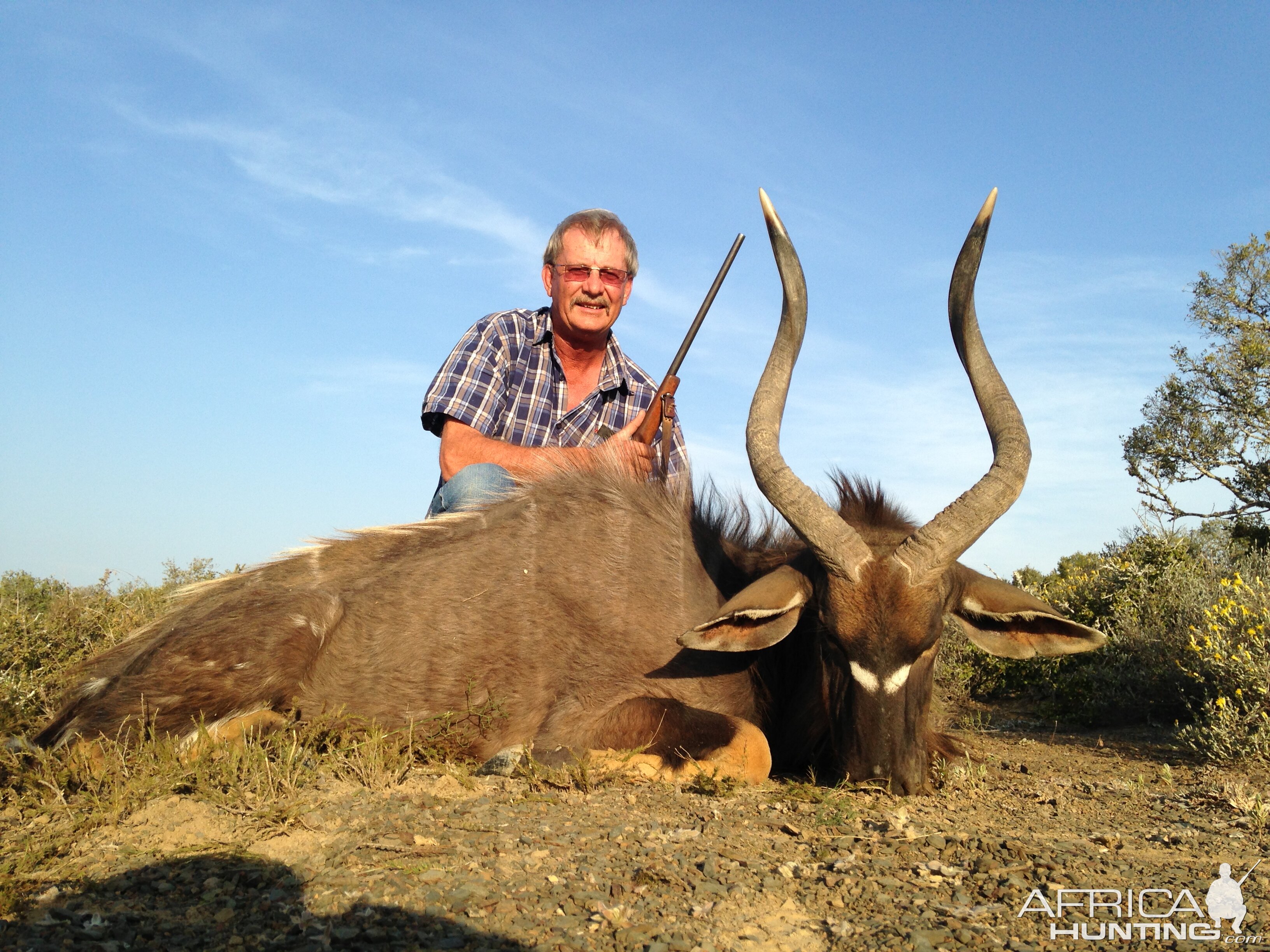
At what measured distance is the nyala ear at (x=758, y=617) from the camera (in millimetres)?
4004

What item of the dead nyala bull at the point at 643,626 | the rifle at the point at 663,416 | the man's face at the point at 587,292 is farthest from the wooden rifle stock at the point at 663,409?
the dead nyala bull at the point at 643,626

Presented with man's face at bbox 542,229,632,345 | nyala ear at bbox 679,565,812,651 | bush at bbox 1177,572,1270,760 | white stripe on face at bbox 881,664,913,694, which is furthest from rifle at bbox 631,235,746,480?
bush at bbox 1177,572,1270,760

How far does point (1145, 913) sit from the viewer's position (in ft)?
7.89

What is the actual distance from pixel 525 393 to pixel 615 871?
443 cm

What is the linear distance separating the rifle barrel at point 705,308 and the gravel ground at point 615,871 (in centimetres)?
371

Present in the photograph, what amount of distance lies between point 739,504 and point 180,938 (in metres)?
3.60

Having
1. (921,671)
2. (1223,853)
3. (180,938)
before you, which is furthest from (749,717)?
(180,938)

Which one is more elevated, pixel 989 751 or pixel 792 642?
pixel 792 642

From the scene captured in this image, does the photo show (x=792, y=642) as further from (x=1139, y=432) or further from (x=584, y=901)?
(x=1139, y=432)

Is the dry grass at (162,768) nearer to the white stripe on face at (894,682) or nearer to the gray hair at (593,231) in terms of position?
the white stripe on face at (894,682)

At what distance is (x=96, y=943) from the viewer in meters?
2.12

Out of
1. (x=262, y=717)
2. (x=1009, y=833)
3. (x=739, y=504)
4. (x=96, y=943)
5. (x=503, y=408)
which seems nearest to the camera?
(x=96, y=943)

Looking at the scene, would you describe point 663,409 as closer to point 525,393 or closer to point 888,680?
point 525,393

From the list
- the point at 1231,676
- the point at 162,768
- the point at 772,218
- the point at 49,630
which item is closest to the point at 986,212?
the point at 772,218
